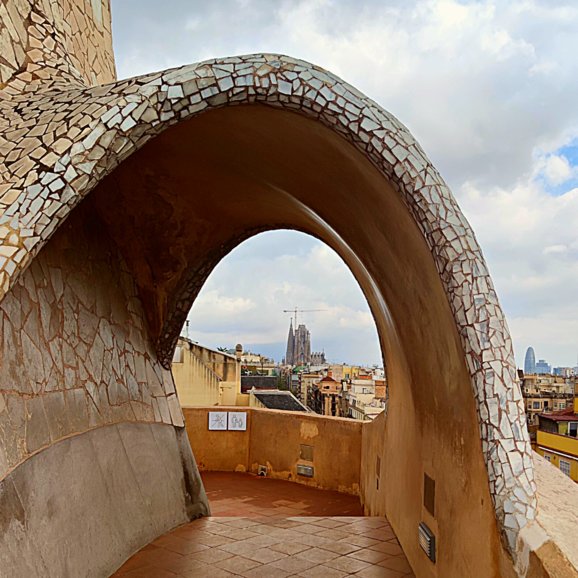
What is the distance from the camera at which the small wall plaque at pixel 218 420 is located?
9289 mm

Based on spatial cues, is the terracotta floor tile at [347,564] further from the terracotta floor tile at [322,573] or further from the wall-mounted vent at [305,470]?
the wall-mounted vent at [305,470]

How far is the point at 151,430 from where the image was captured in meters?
5.47

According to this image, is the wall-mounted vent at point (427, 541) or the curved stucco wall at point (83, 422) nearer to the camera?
the curved stucco wall at point (83, 422)

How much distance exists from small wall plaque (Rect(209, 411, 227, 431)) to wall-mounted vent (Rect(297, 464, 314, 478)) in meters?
1.36

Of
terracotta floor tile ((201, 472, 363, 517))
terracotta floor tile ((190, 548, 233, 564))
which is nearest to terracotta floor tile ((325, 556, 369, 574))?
terracotta floor tile ((190, 548, 233, 564))

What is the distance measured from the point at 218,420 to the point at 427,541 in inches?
231

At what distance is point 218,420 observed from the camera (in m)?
9.30

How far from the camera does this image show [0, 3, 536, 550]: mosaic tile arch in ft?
9.21

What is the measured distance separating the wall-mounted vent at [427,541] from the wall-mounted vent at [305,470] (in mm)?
4645

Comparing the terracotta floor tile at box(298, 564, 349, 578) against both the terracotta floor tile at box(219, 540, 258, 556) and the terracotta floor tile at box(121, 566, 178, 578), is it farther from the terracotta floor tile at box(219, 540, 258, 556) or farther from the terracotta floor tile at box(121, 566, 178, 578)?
the terracotta floor tile at box(121, 566, 178, 578)

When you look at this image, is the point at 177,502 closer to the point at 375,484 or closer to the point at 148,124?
the point at 375,484

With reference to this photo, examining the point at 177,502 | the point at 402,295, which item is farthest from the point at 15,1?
the point at 177,502

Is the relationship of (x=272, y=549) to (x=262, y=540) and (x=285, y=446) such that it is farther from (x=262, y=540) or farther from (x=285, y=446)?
(x=285, y=446)

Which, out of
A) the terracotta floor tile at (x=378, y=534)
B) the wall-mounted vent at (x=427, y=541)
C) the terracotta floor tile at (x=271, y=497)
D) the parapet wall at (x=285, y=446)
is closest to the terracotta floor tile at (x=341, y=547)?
the terracotta floor tile at (x=378, y=534)
